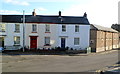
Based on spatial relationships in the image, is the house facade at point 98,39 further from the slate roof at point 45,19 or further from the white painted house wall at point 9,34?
the white painted house wall at point 9,34

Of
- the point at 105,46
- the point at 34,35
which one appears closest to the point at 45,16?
the point at 34,35

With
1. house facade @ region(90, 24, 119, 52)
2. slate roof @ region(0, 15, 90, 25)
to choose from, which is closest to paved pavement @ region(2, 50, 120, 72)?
slate roof @ region(0, 15, 90, 25)

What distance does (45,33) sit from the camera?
34.0 meters

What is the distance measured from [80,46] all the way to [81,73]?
21301 mm

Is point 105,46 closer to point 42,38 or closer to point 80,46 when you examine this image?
point 80,46

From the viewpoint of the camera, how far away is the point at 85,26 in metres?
34.3

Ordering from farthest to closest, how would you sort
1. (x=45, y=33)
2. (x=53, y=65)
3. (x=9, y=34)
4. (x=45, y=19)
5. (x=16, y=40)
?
(x=45, y=19) → (x=45, y=33) → (x=16, y=40) → (x=9, y=34) → (x=53, y=65)

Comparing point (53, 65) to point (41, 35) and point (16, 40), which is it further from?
point (16, 40)

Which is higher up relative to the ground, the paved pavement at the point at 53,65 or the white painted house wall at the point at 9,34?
the white painted house wall at the point at 9,34

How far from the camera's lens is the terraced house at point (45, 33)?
33594 mm

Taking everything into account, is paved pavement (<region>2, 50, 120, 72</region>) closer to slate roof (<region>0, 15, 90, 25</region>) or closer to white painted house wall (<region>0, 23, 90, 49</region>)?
white painted house wall (<region>0, 23, 90, 49</region>)

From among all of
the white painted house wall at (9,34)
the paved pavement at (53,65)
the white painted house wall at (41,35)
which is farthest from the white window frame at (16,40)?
the paved pavement at (53,65)

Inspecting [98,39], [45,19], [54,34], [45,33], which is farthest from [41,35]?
[98,39]

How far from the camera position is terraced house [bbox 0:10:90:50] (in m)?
33.6
